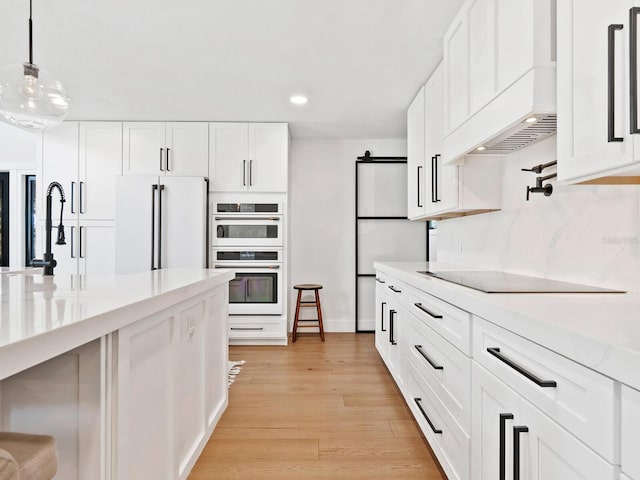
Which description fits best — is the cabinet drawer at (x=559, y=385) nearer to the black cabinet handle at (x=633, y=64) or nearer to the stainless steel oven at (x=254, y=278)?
the black cabinet handle at (x=633, y=64)

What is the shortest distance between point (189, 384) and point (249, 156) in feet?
10.1

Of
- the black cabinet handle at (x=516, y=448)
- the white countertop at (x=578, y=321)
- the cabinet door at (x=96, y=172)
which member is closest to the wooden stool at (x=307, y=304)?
the cabinet door at (x=96, y=172)

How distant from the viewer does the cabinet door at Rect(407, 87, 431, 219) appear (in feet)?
11.3

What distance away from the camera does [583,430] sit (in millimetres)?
832

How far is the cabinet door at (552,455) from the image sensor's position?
80cm

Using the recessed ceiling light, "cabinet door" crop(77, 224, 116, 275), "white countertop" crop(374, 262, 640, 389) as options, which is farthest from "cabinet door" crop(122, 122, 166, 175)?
"white countertop" crop(374, 262, 640, 389)

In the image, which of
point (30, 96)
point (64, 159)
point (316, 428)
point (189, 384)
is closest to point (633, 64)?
point (189, 384)

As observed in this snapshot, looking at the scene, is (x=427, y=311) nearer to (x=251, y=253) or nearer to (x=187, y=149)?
(x=251, y=253)

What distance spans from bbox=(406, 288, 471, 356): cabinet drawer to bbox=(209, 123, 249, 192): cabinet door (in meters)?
2.71

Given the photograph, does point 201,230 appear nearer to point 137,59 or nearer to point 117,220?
point 117,220

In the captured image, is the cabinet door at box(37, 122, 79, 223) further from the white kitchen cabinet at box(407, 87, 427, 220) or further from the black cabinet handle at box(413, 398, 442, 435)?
the black cabinet handle at box(413, 398, 442, 435)

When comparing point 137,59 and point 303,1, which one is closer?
point 303,1

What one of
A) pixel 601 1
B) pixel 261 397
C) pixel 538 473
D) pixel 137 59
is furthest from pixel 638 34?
pixel 137 59

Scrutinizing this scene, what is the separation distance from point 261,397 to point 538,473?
2213mm
